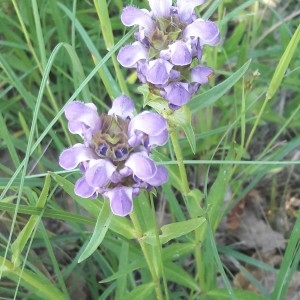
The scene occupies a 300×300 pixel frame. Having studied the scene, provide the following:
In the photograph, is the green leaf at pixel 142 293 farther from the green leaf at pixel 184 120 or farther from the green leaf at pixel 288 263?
the green leaf at pixel 184 120

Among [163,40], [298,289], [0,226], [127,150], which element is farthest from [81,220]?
[298,289]

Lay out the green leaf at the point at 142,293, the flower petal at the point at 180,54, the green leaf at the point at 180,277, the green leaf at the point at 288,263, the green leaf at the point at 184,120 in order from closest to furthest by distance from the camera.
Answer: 1. the flower petal at the point at 180,54
2. the green leaf at the point at 184,120
3. the green leaf at the point at 288,263
4. the green leaf at the point at 142,293
5. the green leaf at the point at 180,277

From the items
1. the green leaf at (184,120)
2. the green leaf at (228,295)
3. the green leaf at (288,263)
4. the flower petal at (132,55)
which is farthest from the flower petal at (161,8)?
the green leaf at (228,295)

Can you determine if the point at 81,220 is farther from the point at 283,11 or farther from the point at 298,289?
the point at 283,11

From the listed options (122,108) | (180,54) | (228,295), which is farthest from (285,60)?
(228,295)

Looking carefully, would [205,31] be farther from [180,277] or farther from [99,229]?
[180,277]
